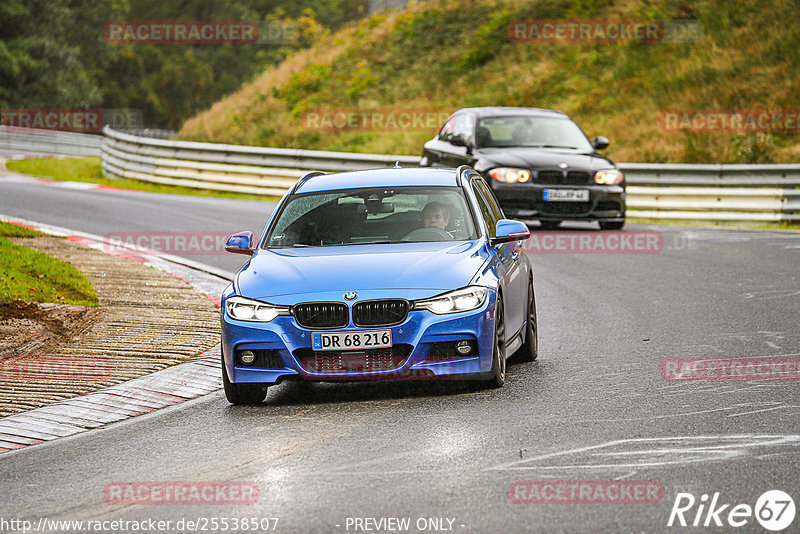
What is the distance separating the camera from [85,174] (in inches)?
1407

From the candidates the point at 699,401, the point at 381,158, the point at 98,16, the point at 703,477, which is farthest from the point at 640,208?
the point at 98,16

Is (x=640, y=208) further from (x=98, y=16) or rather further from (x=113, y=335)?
(x=98, y=16)

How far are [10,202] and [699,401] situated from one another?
60.6 ft

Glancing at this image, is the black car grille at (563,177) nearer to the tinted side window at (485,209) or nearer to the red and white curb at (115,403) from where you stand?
the tinted side window at (485,209)

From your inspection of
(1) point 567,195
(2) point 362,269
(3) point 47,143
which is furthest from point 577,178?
(3) point 47,143

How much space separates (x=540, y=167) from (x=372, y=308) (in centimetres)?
1086

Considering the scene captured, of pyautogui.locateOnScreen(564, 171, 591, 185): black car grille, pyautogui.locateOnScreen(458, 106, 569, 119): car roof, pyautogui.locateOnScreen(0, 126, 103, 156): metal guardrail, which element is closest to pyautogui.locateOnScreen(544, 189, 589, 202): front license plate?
pyautogui.locateOnScreen(564, 171, 591, 185): black car grille

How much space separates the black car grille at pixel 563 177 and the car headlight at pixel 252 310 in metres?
10.7

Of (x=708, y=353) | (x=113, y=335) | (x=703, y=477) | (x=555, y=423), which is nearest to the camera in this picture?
(x=703, y=477)

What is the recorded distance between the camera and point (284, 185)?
87.8 ft

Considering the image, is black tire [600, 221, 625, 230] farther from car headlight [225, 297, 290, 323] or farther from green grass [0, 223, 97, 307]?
car headlight [225, 297, 290, 323]

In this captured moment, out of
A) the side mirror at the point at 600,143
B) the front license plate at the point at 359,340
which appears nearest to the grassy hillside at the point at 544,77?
the side mirror at the point at 600,143

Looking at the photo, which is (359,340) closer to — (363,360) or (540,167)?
(363,360)

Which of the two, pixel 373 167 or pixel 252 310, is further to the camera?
pixel 373 167
